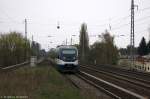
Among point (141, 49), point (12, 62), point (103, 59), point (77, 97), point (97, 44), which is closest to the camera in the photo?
point (77, 97)

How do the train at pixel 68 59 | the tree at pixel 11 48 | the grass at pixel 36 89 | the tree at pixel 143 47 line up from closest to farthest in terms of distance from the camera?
the grass at pixel 36 89, the train at pixel 68 59, the tree at pixel 11 48, the tree at pixel 143 47

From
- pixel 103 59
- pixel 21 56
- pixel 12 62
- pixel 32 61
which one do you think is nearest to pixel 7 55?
pixel 12 62

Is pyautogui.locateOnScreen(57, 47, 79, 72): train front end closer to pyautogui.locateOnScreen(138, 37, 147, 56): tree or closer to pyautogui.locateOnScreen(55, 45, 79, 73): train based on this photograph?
pyautogui.locateOnScreen(55, 45, 79, 73): train

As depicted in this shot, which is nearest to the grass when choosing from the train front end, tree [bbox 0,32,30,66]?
the train front end

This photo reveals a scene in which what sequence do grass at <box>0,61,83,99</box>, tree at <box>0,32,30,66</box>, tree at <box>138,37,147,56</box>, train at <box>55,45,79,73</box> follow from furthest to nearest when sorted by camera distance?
tree at <box>138,37,147,56</box>, tree at <box>0,32,30,66</box>, train at <box>55,45,79,73</box>, grass at <box>0,61,83,99</box>

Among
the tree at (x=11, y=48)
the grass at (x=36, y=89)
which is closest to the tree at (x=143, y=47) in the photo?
the tree at (x=11, y=48)

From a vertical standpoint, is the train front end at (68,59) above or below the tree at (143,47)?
below

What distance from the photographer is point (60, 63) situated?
37.3 meters

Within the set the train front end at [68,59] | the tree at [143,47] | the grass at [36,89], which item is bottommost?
the grass at [36,89]

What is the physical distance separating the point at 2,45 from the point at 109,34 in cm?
3580

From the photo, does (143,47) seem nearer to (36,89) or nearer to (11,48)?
(11,48)

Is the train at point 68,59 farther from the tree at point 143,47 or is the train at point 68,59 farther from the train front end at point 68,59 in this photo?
the tree at point 143,47

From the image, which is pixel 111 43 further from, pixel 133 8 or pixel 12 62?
pixel 133 8

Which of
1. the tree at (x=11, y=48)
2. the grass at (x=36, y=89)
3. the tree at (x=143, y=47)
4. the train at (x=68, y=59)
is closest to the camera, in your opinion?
the grass at (x=36, y=89)
